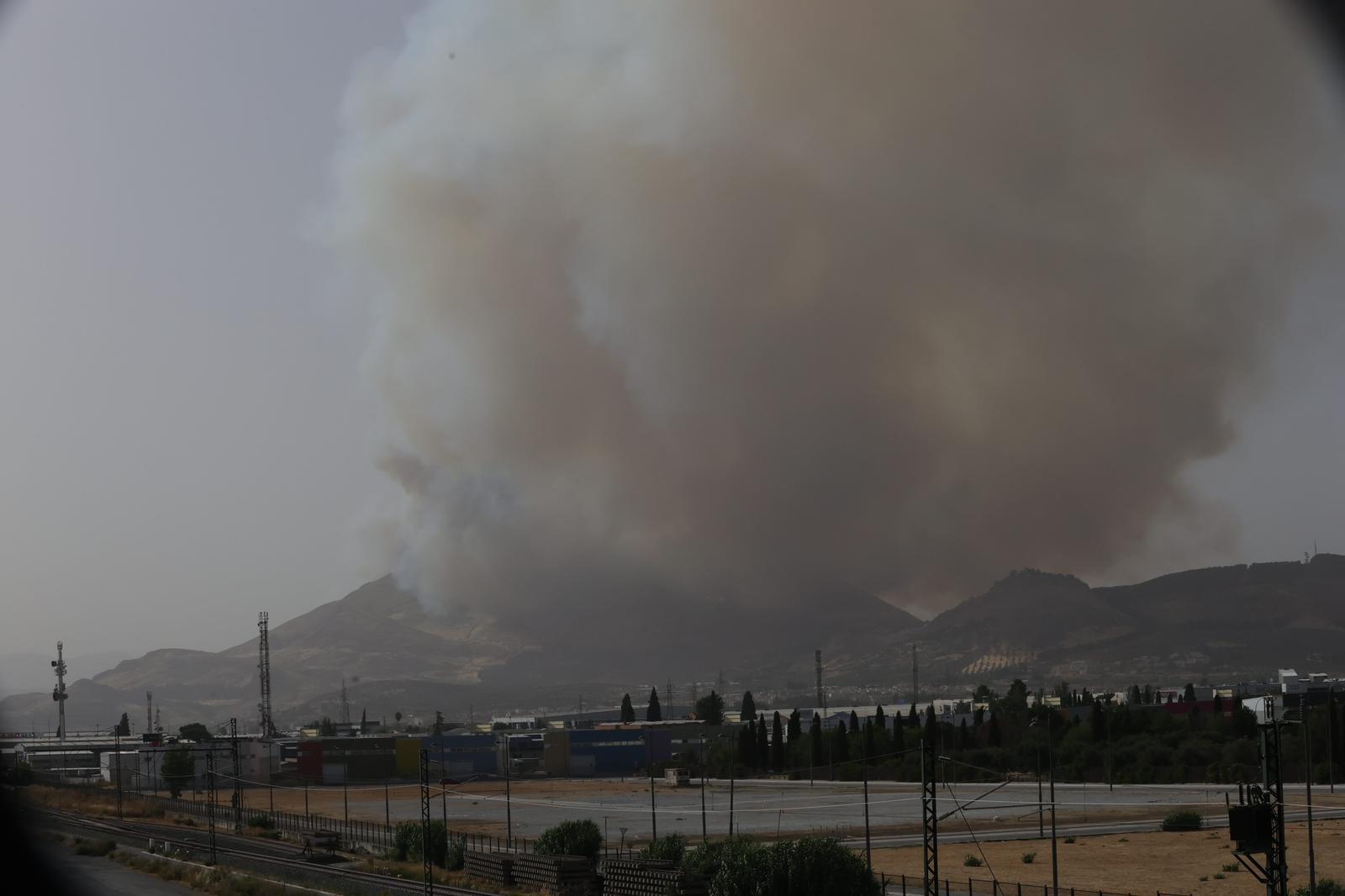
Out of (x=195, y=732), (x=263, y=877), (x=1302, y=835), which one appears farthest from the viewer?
(x=195, y=732)

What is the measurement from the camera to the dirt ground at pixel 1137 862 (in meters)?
55.3

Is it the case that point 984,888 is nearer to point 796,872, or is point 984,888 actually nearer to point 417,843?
point 796,872

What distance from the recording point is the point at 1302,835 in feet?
225

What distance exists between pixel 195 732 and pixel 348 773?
174 ft

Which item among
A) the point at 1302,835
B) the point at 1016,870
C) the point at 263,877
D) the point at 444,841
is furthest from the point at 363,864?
the point at 1302,835

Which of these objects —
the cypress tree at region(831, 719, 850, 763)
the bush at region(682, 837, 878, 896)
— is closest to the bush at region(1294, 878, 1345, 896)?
the bush at region(682, 837, 878, 896)

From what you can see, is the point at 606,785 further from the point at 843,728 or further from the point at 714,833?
the point at 714,833

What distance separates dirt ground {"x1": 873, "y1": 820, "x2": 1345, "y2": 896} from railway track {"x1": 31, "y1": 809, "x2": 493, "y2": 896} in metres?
20.7

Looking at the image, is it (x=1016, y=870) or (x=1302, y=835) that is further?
(x=1302, y=835)

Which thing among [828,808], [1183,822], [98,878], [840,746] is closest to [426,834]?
[98,878]

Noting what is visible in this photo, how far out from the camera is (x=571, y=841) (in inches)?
2571

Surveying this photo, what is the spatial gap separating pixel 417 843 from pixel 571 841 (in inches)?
464

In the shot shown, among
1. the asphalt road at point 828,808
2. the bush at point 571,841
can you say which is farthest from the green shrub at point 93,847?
the bush at point 571,841

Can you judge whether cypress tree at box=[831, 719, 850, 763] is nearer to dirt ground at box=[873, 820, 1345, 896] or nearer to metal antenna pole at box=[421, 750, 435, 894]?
dirt ground at box=[873, 820, 1345, 896]
